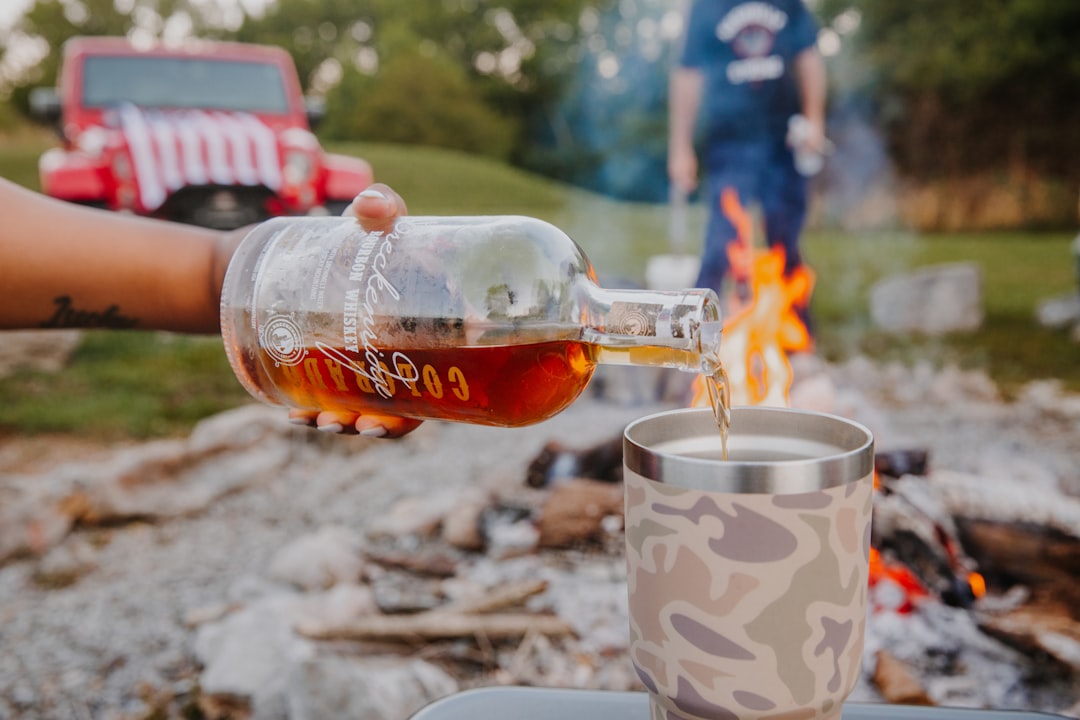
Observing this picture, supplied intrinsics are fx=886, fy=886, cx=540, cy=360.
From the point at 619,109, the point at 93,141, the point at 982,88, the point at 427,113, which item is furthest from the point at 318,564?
the point at 427,113

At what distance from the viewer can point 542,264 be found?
1.04 meters

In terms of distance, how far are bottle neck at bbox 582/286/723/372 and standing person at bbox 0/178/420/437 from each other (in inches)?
12.4

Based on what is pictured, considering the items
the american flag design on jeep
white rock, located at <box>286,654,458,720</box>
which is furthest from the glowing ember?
the american flag design on jeep

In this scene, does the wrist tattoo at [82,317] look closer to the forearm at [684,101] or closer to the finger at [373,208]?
the finger at [373,208]

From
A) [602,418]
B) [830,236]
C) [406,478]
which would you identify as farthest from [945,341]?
[830,236]

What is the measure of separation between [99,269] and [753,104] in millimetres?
3752

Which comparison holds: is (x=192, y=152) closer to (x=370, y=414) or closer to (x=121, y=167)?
(x=121, y=167)

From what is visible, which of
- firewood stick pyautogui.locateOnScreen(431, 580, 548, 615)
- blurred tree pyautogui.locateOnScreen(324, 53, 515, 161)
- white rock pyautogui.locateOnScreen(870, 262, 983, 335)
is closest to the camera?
firewood stick pyautogui.locateOnScreen(431, 580, 548, 615)

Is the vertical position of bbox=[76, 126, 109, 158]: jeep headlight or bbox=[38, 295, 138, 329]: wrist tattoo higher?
bbox=[76, 126, 109, 158]: jeep headlight

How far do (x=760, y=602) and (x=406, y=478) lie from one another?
287 cm

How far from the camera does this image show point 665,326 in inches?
35.5

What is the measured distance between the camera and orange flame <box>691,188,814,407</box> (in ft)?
9.06

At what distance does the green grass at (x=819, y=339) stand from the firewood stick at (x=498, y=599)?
2118 mm

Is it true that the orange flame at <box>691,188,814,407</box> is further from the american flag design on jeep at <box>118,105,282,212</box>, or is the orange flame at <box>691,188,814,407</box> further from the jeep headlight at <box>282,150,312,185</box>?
the american flag design on jeep at <box>118,105,282,212</box>
